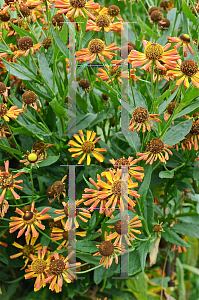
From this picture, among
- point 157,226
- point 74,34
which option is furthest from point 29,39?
point 157,226

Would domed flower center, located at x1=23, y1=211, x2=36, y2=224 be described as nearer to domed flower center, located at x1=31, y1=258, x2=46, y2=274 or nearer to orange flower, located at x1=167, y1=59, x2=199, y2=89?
domed flower center, located at x1=31, y1=258, x2=46, y2=274

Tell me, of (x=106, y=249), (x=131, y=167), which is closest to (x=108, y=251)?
(x=106, y=249)

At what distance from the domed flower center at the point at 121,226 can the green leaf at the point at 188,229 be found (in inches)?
6.1

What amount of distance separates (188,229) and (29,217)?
0.86ft

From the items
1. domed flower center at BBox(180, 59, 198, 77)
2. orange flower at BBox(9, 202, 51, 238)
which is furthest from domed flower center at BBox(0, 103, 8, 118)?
domed flower center at BBox(180, 59, 198, 77)

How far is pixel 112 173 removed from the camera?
35 centimetres

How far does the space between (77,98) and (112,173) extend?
15 centimetres

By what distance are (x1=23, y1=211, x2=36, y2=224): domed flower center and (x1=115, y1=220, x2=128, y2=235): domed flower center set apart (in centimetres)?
11

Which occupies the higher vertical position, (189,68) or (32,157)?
(189,68)

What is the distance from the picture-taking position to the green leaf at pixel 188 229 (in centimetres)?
49

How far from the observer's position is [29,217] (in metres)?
0.40

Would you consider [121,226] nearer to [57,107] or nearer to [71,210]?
[71,210]

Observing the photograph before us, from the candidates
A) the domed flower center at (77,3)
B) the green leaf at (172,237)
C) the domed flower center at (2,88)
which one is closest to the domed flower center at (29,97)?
the domed flower center at (2,88)

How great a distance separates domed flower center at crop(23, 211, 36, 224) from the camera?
15.6 inches
